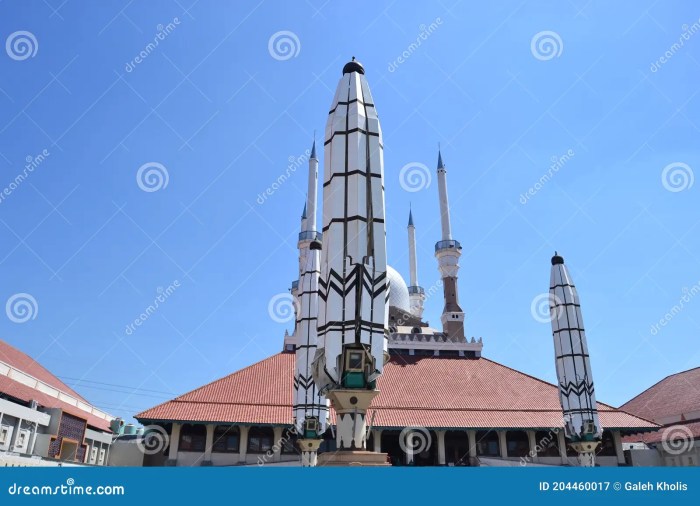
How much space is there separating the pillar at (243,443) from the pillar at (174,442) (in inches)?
150

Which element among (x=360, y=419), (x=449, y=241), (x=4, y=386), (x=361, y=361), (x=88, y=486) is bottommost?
(x=88, y=486)

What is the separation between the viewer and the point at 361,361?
13984mm

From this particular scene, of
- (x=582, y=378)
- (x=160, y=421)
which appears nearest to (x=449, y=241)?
(x=582, y=378)

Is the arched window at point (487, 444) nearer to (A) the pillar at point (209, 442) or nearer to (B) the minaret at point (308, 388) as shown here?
(B) the minaret at point (308, 388)

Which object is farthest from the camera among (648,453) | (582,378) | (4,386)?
(648,453)

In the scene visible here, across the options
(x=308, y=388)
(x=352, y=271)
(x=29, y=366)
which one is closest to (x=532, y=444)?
(x=308, y=388)

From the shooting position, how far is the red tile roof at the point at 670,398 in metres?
41.4

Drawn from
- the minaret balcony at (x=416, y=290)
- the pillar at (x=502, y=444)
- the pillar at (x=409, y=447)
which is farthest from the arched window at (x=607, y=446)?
the minaret balcony at (x=416, y=290)

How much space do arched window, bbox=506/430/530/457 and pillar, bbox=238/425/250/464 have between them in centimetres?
1736

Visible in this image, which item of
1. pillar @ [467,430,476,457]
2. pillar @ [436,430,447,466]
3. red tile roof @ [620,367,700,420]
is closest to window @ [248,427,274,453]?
pillar @ [436,430,447,466]

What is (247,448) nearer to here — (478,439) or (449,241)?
(478,439)

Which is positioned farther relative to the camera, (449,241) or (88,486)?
(449,241)

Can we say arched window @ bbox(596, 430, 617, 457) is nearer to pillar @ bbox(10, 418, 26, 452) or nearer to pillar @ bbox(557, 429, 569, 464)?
pillar @ bbox(557, 429, 569, 464)

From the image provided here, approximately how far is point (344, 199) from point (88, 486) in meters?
10.6
